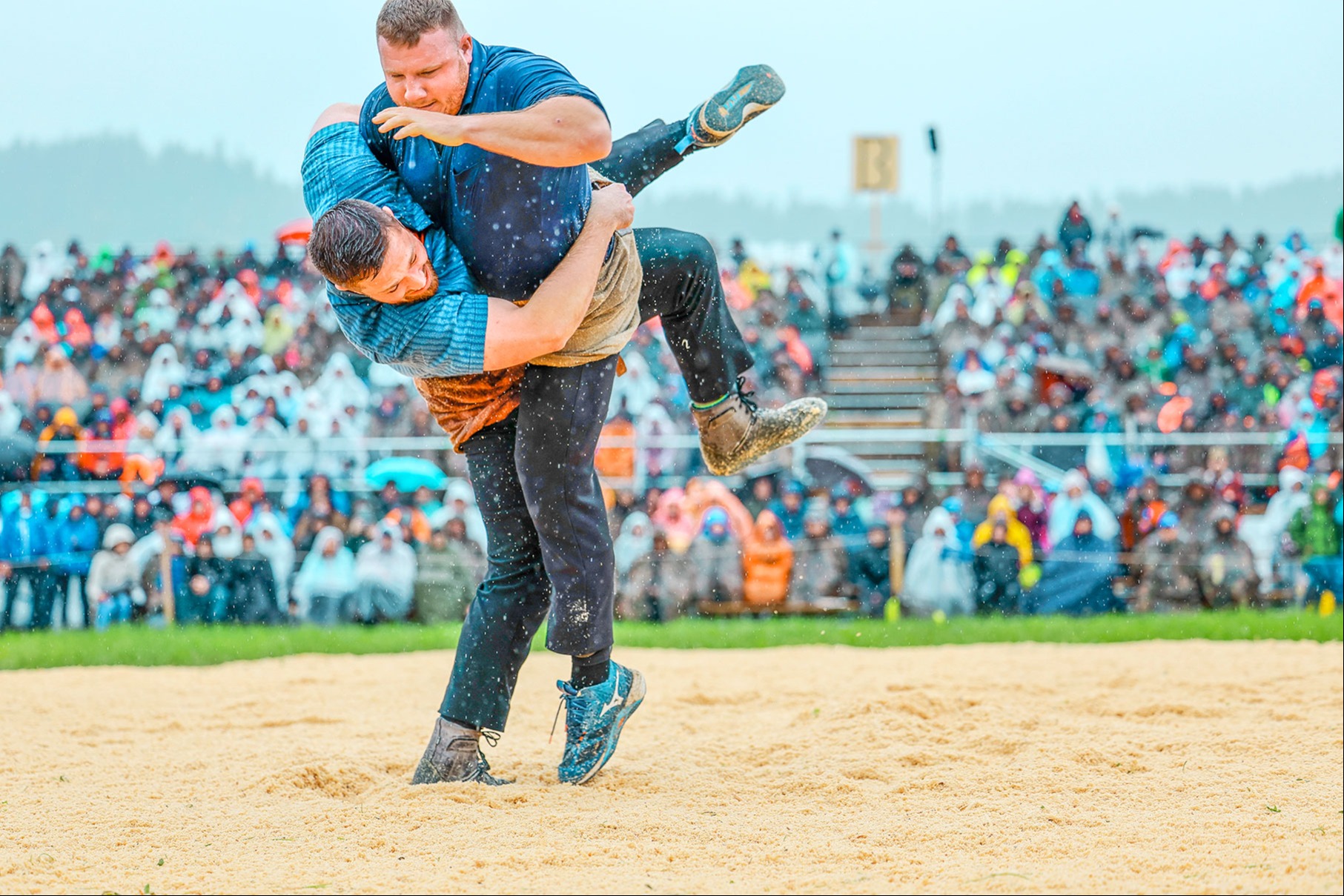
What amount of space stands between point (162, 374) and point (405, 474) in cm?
475

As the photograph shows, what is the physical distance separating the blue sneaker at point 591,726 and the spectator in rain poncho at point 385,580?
21.3 feet

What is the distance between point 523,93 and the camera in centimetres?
318

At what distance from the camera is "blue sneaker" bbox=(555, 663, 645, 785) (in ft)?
12.3

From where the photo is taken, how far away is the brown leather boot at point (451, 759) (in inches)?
145

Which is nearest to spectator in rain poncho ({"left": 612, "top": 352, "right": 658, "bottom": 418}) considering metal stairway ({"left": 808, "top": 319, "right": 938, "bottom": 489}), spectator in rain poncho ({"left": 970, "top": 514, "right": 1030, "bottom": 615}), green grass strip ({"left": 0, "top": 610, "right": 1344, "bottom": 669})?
metal stairway ({"left": 808, "top": 319, "right": 938, "bottom": 489})

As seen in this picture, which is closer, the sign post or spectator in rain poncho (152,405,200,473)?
spectator in rain poncho (152,405,200,473)

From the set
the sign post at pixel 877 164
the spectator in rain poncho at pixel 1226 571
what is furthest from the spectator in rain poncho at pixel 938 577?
the sign post at pixel 877 164

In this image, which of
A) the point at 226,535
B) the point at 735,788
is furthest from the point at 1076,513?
the point at 735,788

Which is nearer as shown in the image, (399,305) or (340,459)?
(399,305)

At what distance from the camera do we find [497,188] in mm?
3256

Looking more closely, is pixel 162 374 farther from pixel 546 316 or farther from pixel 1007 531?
pixel 546 316

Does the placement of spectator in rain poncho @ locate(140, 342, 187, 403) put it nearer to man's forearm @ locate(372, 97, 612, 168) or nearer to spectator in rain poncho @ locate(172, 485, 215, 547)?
spectator in rain poncho @ locate(172, 485, 215, 547)

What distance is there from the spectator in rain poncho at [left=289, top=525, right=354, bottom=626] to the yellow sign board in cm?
1257

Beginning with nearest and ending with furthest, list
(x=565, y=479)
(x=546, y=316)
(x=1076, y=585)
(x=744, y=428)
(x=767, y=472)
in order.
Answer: (x=546, y=316) < (x=565, y=479) < (x=744, y=428) < (x=1076, y=585) < (x=767, y=472)
